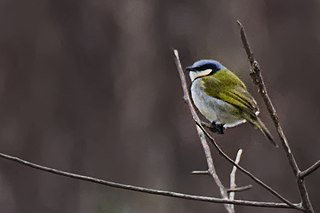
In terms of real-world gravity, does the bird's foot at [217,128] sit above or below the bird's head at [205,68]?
below

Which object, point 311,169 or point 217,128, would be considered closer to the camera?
point 311,169

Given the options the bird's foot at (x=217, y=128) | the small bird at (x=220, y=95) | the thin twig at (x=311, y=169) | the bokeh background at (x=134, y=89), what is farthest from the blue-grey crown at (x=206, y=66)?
the bokeh background at (x=134, y=89)

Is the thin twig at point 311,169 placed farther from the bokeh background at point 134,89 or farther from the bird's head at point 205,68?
the bokeh background at point 134,89

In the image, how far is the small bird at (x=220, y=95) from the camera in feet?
9.80

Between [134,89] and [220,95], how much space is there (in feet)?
14.3

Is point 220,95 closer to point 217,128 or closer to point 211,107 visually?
point 211,107

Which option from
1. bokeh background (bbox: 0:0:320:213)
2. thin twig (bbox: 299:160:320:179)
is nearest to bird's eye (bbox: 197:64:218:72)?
thin twig (bbox: 299:160:320:179)

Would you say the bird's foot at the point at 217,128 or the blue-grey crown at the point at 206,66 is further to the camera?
the blue-grey crown at the point at 206,66

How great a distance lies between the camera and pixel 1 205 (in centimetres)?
681

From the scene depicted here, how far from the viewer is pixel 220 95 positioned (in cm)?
312

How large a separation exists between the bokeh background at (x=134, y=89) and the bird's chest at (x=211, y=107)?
3.99m

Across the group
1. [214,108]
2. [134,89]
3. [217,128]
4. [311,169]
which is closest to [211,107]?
[214,108]

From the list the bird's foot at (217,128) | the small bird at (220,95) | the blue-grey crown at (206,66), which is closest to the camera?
the bird's foot at (217,128)

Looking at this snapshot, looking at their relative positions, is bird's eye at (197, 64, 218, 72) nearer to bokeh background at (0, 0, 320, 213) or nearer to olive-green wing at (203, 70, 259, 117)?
olive-green wing at (203, 70, 259, 117)
